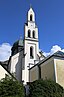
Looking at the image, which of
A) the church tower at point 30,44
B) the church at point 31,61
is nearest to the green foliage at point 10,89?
the church at point 31,61

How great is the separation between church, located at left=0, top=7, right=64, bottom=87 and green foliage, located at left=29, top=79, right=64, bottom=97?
4551 mm

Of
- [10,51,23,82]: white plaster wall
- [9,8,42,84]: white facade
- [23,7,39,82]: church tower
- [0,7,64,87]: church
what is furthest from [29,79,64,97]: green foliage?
[10,51,23,82]: white plaster wall

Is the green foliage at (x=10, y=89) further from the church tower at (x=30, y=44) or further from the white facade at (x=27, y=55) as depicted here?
the church tower at (x=30, y=44)

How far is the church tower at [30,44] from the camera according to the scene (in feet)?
144

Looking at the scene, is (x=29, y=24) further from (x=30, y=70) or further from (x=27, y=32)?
(x=30, y=70)

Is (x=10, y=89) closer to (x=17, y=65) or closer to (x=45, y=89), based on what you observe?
(x=45, y=89)

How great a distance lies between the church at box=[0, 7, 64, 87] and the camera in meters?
30.4

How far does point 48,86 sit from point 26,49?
885 inches

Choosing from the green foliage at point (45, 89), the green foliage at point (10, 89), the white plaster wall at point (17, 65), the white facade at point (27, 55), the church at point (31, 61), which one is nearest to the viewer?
the green foliage at point (10, 89)

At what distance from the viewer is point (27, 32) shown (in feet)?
160

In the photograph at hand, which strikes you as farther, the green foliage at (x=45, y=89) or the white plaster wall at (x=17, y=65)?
the white plaster wall at (x=17, y=65)

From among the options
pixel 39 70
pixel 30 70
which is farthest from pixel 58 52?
pixel 30 70

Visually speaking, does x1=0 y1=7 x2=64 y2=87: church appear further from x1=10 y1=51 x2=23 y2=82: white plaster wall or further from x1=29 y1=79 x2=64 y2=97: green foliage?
x1=29 y1=79 x2=64 y2=97: green foliage

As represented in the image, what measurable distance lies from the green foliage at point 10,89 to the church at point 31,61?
9022 millimetres
